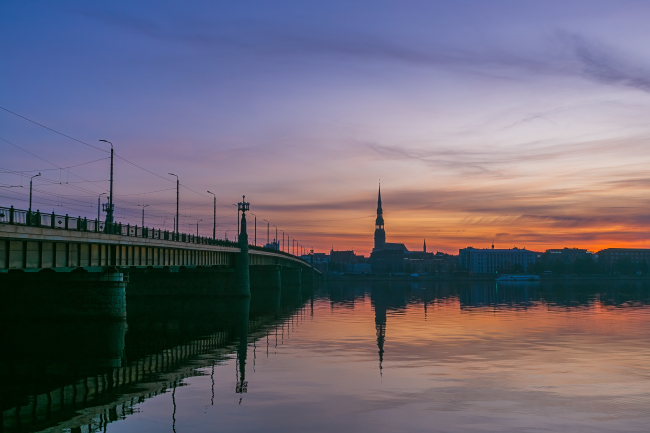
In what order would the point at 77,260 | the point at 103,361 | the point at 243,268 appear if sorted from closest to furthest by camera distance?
1. the point at 103,361
2. the point at 77,260
3. the point at 243,268

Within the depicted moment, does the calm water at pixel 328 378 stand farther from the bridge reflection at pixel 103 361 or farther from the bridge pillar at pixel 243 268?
the bridge pillar at pixel 243 268

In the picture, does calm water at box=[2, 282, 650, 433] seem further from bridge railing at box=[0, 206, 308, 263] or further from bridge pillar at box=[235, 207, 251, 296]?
bridge pillar at box=[235, 207, 251, 296]

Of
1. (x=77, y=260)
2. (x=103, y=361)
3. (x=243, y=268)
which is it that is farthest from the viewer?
(x=243, y=268)

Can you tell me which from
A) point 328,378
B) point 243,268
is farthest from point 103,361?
point 243,268

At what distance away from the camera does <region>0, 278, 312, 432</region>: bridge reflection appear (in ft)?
79.2

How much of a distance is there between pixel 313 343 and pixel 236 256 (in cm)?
6150

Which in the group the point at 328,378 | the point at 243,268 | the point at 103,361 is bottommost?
the point at 103,361

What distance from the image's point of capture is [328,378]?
3009cm

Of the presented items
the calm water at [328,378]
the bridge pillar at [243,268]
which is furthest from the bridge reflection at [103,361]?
the bridge pillar at [243,268]

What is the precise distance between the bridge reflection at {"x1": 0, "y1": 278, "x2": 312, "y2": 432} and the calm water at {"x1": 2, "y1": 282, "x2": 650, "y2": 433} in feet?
0.34

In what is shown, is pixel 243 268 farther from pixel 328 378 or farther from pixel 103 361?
pixel 328 378

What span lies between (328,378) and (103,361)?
14.8 metres

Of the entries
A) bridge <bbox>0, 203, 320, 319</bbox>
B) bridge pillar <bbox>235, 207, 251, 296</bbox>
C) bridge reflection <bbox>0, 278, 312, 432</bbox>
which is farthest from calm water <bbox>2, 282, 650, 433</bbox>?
A: bridge pillar <bbox>235, 207, 251, 296</bbox>

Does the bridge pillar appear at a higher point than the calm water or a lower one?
higher
